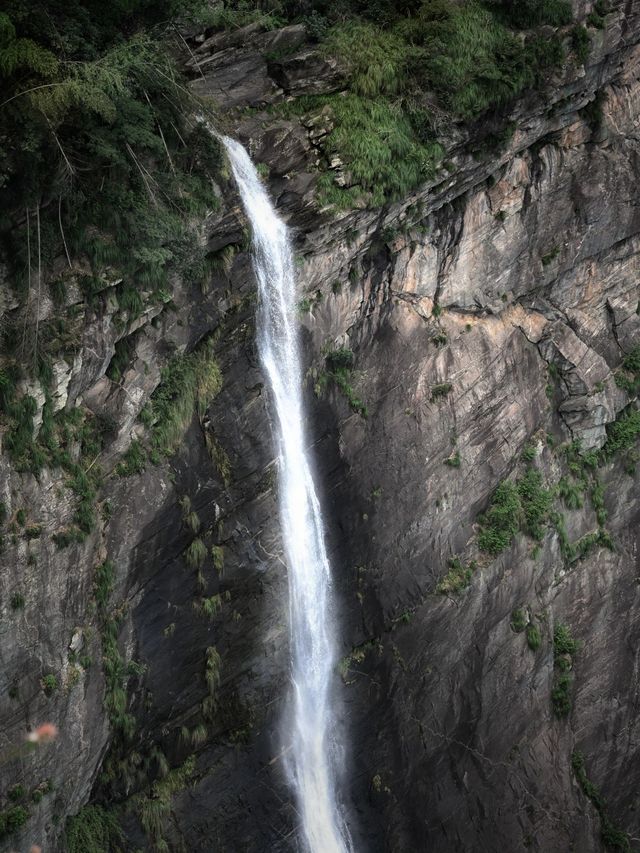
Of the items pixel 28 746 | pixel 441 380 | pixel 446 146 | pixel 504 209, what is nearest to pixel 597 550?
pixel 441 380

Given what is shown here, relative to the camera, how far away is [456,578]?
18359 millimetres

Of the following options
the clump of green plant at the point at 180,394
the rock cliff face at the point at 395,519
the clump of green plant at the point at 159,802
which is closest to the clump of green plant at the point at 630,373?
the rock cliff face at the point at 395,519

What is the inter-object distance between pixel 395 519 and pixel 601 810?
366 inches

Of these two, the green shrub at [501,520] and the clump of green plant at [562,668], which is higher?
the green shrub at [501,520]

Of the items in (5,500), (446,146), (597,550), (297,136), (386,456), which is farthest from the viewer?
(597,550)

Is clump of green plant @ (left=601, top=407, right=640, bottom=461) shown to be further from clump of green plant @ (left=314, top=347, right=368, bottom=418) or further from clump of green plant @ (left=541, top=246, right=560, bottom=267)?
Result: clump of green plant @ (left=314, top=347, right=368, bottom=418)

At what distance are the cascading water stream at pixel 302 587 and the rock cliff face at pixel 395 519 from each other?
0.35 m

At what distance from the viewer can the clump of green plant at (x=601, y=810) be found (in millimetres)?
19719

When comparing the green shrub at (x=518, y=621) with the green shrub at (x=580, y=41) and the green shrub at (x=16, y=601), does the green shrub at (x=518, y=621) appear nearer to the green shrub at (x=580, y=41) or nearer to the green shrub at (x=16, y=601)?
the green shrub at (x=16, y=601)

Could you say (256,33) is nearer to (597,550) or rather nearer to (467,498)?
(467,498)

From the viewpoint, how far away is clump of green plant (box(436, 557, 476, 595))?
18.2 meters

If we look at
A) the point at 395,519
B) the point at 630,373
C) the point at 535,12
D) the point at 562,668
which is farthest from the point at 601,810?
the point at 535,12

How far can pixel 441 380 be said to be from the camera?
18.5 meters

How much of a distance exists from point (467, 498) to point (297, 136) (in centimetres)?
886
